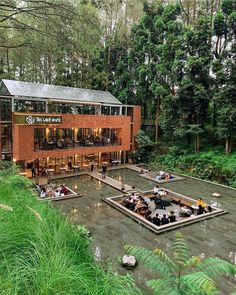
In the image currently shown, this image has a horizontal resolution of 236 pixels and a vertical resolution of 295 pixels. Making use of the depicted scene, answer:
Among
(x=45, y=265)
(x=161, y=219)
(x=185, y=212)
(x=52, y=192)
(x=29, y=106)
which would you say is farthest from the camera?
(x=29, y=106)

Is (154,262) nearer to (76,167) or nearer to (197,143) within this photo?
(76,167)

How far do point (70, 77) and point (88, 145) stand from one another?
45.3 ft

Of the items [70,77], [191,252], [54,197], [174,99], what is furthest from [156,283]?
[70,77]

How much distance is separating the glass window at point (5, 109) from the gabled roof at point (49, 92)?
0.90 m

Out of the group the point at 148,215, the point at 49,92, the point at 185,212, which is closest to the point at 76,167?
the point at 49,92

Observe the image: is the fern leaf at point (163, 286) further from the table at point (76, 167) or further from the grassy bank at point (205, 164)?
the table at point (76, 167)

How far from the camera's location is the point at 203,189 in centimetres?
1983

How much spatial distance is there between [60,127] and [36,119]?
2.72 metres

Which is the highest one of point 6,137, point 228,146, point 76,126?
point 76,126

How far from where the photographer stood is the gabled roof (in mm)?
22766

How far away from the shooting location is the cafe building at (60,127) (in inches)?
832

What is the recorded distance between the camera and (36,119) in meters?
21.1

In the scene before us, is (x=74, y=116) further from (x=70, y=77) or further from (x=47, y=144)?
(x=70, y=77)

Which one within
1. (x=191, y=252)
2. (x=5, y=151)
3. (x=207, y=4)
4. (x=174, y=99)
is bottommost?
(x=191, y=252)
